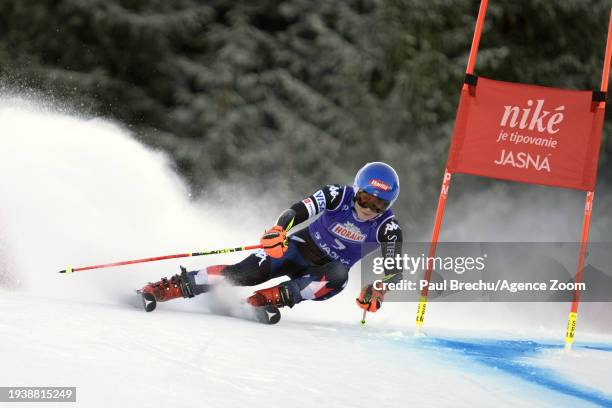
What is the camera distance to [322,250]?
528 centimetres

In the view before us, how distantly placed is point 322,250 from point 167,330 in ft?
5.46

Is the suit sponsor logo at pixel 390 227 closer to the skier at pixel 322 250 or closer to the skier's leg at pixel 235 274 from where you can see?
the skier at pixel 322 250

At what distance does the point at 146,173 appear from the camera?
7.32 metres

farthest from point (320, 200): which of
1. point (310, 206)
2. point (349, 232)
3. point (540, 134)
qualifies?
point (540, 134)

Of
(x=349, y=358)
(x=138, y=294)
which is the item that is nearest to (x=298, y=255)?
(x=138, y=294)

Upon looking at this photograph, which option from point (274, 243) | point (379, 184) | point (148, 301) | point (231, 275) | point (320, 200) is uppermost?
point (379, 184)

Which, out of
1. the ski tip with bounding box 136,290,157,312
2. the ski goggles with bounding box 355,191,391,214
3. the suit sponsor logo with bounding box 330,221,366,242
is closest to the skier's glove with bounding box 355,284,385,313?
the suit sponsor logo with bounding box 330,221,366,242

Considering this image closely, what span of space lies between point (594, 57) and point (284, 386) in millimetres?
12624

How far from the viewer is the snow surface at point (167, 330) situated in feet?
9.78

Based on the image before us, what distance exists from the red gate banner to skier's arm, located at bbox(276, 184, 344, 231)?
0.82 metres

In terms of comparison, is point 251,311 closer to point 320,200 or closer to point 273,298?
point 273,298

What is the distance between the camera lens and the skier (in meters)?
4.90

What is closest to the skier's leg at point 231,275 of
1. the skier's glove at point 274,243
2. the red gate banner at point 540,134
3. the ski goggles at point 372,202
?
the skier's glove at point 274,243

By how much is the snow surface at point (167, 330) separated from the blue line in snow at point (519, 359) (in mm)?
17
